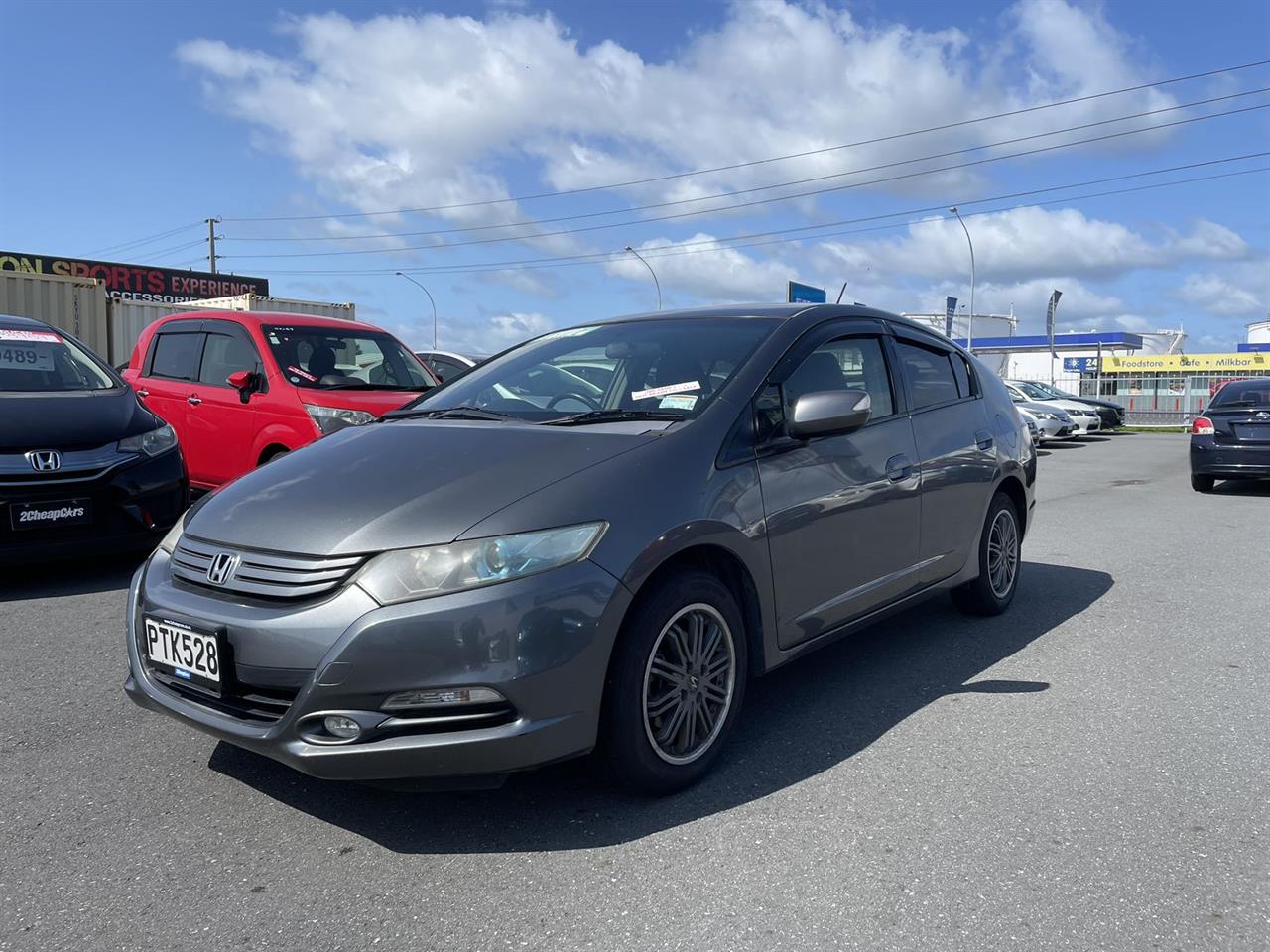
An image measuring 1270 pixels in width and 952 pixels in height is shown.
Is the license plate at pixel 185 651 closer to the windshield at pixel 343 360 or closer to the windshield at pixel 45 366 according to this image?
the windshield at pixel 45 366

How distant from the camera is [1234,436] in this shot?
1205cm

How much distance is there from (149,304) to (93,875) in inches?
777

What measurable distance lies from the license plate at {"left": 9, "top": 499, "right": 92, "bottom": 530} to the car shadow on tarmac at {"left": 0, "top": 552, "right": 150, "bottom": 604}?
1.18 ft

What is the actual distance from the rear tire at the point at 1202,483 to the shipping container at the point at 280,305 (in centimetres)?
1253

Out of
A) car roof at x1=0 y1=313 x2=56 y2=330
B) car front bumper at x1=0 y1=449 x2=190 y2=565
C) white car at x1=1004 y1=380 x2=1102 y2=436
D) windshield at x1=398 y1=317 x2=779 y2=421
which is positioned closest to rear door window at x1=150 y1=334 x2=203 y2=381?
car roof at x1=0 y1=313 x2=56 y2=330

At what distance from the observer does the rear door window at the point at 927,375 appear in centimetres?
471

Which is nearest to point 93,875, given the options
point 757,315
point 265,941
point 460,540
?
point 265,941

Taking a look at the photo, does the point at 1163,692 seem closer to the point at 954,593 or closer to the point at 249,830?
the point at 954,593

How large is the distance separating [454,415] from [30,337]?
4.44 metres

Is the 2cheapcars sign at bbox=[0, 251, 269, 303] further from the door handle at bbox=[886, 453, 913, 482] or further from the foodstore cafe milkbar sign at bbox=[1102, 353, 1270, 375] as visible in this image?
the foodstore cafe milkbar sign at bbox=[1102, 353, 1270, 375]

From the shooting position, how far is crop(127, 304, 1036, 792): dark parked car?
2730 mm

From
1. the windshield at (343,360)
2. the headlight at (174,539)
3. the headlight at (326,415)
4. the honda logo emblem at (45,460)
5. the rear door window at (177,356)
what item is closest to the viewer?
the headlight at (174,539)

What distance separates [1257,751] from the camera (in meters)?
3.63

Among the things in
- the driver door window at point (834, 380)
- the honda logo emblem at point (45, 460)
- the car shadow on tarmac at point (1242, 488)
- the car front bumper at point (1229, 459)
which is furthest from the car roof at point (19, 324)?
the car shadow on tarmac at point (1242, 488)
